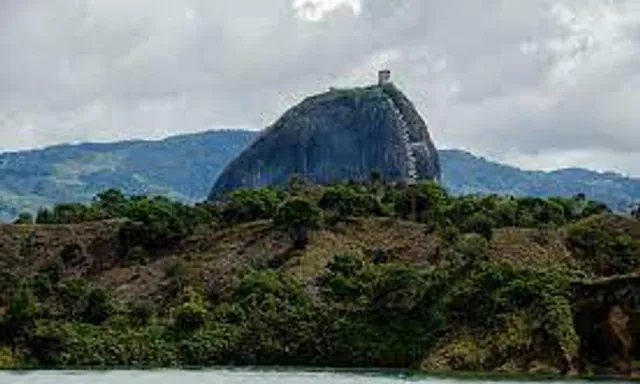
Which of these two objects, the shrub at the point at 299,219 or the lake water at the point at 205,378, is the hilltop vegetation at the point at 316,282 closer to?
the shrub at the point at 299,219

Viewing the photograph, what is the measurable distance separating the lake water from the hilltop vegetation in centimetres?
1857

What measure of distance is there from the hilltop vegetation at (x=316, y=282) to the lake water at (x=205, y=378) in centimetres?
1857

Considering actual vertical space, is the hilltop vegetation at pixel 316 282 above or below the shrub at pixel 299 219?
below

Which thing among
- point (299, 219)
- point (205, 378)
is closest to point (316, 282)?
point (299, 219)

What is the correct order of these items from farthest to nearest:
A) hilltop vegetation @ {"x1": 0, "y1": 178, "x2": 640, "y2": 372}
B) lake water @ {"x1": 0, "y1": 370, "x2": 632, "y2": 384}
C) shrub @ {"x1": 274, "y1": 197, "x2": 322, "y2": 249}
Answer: shrub @ {"x1": 274, "y1": 197, "x2": 322, "y2": 249}, hilltop vegetation @ {"x1": 0, "y1": 178, "x2": 640, "y2": 372}, lake water @ {"x1": 0, "y1": 370, "x2": 632, "y2": 384}

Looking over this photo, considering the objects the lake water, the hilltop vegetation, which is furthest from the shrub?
the lake water

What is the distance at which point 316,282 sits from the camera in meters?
147

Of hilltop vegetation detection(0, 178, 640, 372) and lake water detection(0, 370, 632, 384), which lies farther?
hilltop vegetation detection(0, 178, 640, 372)

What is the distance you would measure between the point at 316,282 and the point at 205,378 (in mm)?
48194

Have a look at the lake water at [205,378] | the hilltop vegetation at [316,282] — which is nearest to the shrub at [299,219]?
the hilltop vegetation at [316,282]

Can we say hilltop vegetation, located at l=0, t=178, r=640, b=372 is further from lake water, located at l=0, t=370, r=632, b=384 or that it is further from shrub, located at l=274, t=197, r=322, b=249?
lake water, located at l=0, t=370, r=632, b=384

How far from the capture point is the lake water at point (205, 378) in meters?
94.4

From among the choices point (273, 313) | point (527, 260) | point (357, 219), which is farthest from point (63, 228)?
point (527, 260)

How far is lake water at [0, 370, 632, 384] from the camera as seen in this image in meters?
94.4
